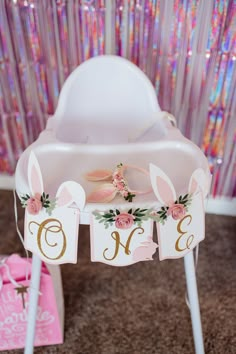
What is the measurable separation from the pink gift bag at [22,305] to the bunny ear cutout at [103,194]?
0.97ft

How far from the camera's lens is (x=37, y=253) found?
799 mm

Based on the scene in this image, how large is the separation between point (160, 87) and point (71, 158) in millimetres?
495

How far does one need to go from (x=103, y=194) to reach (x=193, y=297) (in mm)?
340

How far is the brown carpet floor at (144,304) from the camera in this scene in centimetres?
109

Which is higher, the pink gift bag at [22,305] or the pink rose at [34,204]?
the pink rose at [34,204]

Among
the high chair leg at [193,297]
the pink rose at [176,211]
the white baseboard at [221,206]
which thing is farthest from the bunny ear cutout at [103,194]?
the white baseboard at [221,206]

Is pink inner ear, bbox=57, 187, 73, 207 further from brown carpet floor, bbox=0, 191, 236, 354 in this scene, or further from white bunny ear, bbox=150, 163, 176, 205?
brown carpet floor, bbox=0, 191, 236, 354

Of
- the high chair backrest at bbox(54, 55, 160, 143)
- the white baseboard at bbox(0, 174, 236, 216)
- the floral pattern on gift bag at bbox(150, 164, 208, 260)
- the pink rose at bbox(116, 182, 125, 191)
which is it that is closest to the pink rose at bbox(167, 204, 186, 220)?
the floral pattern on gift bag at bbox(150, 164, 208, 260)

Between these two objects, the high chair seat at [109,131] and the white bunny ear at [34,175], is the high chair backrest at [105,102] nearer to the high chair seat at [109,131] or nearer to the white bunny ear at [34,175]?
the high chair seat at [109,131]

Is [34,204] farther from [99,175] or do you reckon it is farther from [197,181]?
[197,181]

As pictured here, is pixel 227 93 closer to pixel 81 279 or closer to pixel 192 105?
pixel 192 105

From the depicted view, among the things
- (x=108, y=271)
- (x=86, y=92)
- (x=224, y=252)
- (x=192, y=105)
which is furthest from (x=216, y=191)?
(x=86, y=92)

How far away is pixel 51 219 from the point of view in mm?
763

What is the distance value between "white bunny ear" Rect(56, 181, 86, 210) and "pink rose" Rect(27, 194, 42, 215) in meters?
0.04
